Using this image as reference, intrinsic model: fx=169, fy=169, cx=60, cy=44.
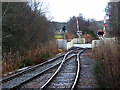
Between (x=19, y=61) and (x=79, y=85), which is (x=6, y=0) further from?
(x=79, y=85)

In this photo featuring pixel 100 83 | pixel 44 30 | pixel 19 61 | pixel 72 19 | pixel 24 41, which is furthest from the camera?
pixel 72 19

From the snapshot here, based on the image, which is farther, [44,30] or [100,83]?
[44,30]

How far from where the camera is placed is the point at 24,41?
1361 centimetres

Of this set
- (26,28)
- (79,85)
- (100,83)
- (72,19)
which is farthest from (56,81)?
(72,19)

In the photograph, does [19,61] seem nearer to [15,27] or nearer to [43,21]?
[15,27]

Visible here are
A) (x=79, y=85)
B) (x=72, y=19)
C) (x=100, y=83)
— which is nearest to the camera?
(x=100, y=83)

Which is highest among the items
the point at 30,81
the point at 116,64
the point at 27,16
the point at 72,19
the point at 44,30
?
the point at 72,19

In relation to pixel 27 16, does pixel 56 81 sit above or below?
below

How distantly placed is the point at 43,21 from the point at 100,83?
13170 mm

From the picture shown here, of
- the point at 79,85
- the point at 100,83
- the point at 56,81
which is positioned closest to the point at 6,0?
the point at 56,81

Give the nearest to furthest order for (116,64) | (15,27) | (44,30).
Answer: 1. (116,64)
2. (15,27)
3. (44,30)

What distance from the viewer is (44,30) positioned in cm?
1733

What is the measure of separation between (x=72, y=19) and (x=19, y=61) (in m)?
31.9

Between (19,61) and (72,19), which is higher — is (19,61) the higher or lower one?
the lower one
